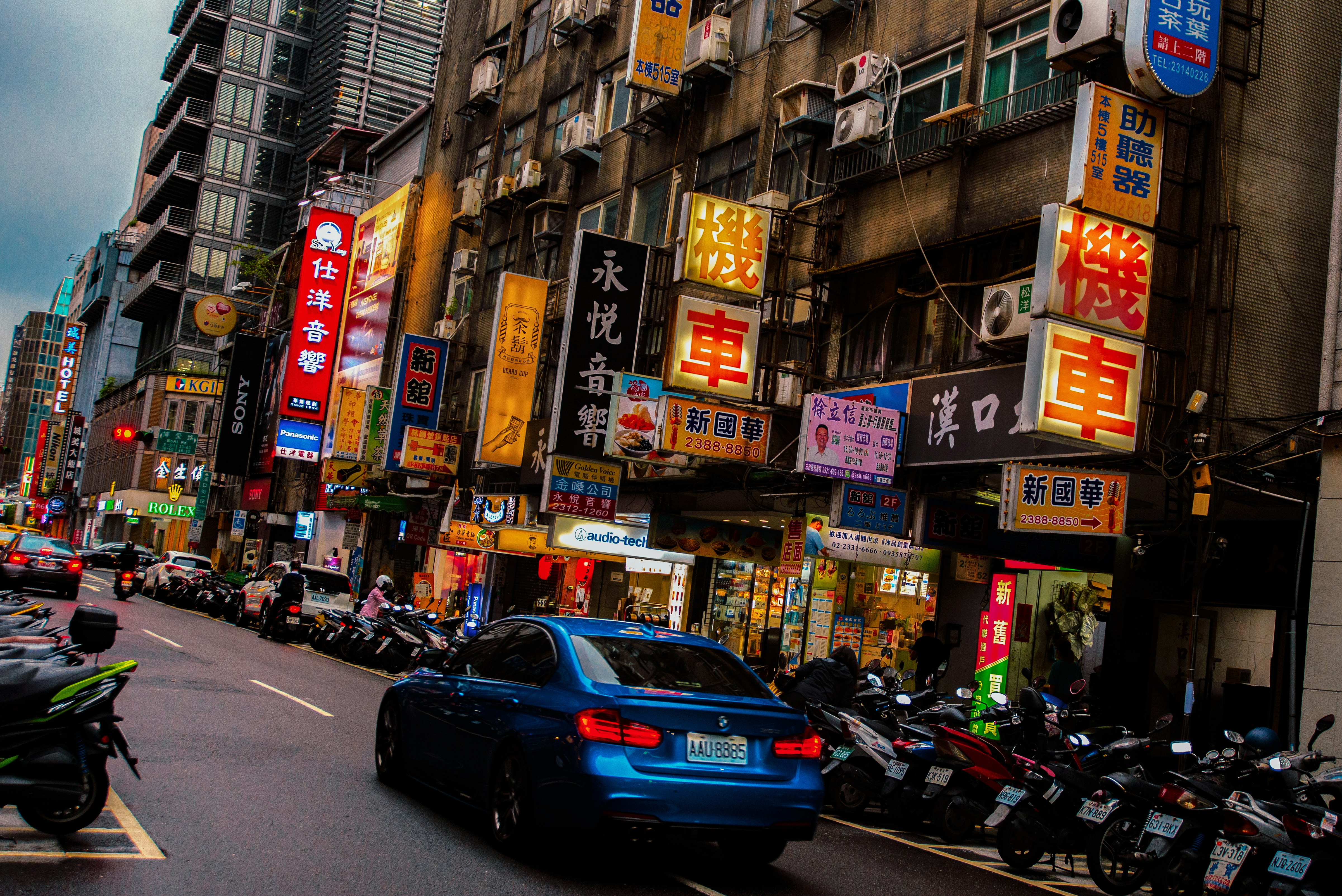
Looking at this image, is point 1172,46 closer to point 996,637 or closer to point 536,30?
point 996,637

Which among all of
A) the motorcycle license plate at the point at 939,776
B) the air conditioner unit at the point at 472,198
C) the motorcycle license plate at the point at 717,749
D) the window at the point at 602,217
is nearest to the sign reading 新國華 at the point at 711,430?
the motorcycle license plate at the point at 939,776

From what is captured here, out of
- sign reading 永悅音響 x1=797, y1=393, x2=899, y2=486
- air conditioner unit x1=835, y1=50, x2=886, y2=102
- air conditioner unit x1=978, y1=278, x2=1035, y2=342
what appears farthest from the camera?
air conditioner unit x1=835, y1=50, x2=886, y2=102

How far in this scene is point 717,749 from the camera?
7.21 m

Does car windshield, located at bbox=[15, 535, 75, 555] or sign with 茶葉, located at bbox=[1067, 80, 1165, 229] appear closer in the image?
sign with 茶葉, located at bbox=[1067, 80, 1165, 229]

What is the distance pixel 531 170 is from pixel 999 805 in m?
24.0

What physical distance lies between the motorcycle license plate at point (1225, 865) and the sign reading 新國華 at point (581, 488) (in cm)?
1425

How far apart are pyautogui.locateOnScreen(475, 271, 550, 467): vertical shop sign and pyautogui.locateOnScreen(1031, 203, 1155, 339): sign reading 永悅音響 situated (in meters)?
15.8

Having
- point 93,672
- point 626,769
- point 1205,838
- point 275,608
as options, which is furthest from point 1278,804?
point 275,608

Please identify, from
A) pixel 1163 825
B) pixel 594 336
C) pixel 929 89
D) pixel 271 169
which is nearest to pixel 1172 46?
pixel 929 89

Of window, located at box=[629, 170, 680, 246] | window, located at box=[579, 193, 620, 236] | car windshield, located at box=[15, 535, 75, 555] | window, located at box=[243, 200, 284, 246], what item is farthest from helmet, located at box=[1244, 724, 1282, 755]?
window, located at box=[243, 200, 284, 246]

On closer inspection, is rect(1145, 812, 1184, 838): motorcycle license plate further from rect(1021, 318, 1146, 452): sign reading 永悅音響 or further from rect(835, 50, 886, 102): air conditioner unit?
rect(835, 50, 886, 102): air conditioner unit

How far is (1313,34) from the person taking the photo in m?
14.8

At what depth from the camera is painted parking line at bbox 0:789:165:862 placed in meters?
6.47

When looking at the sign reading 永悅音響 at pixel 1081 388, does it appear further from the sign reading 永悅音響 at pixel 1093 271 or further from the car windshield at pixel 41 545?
the car windshield at pixel 41 545
